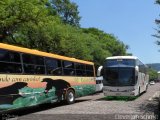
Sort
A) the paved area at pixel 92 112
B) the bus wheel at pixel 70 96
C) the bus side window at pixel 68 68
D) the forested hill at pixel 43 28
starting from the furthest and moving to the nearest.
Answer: the forested hill at pixel 43 28
the bus wheel at pixel 70 96
the bus side window at pixel 68 68
the paved area at pixel 92 112

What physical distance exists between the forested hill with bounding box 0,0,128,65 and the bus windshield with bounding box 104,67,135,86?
790 cm

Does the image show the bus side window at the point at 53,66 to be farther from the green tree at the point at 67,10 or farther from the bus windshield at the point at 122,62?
the green tree at the point at 67,10

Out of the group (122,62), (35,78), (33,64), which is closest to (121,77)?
(122,62)

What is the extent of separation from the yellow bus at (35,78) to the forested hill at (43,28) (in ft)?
23.2

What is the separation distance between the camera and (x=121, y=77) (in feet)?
96.5

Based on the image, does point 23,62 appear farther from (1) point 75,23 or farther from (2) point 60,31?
(1) point 75,23

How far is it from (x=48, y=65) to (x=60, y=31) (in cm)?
2302

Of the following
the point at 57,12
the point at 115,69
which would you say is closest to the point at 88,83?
the point at 115,69

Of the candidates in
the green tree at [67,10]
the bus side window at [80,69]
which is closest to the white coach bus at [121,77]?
the bus side window at [80,69]

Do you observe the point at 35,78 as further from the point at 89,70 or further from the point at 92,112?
the point at 89,70

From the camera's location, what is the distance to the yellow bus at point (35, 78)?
55.6ft

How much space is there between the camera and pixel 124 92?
95.5 feet

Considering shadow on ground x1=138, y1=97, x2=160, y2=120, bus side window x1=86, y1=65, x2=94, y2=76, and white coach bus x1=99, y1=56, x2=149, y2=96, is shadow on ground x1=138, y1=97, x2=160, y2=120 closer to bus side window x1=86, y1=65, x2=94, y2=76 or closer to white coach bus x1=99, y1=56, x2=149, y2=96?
white coach bus x1=99, y1=56, x2=149, y2=96

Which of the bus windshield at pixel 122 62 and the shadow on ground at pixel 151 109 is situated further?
the bus windshield at pixel 122 62
